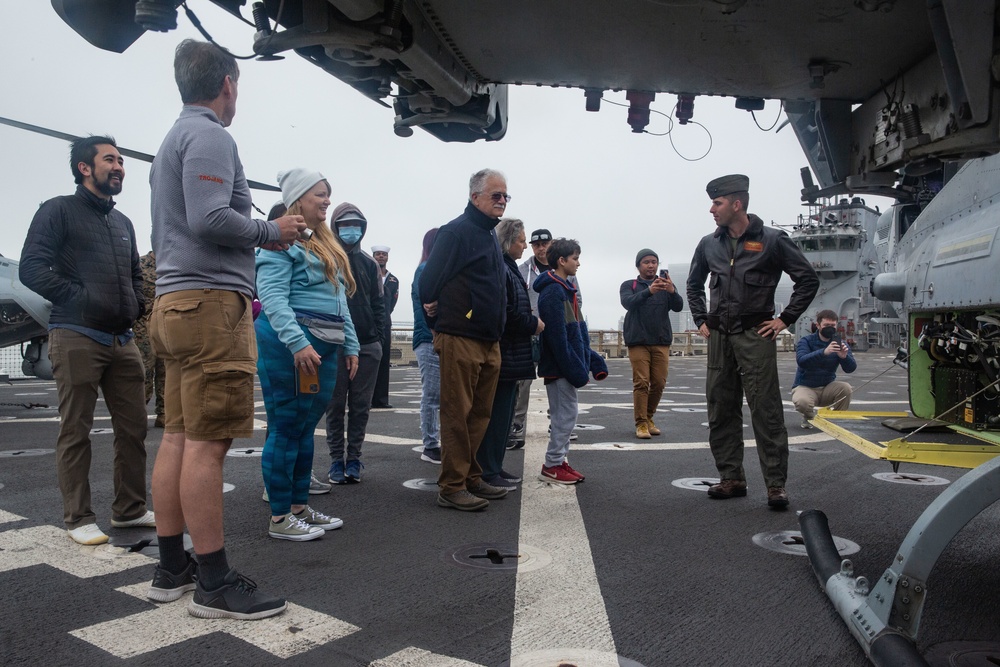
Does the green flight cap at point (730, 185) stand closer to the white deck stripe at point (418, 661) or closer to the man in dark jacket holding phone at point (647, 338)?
the man in dark jacket holding phone at point (647, 338)

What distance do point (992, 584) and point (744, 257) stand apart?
2345 millimetres

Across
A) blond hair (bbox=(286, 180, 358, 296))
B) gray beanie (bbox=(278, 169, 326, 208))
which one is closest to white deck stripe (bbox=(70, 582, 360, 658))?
blond hair (bbox=(286, 180, 358, 296))

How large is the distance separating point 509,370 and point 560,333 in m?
0.49

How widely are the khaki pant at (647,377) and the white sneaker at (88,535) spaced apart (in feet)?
17.5

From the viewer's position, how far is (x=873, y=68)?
14.7 feet

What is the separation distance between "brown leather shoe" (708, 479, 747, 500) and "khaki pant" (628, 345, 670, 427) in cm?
286

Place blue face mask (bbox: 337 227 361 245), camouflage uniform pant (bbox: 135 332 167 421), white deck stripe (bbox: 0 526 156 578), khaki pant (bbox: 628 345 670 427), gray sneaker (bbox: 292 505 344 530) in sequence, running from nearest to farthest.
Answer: white deck stripe (bbox: 0 526 156 578)
gray sneaker (bbox: 292 505 344 530)
blue face mask (bbox: 337 227 361 245)
camouflage uniform pant (bbox: 135 332 167 421)
khaki pant (bbox: 628 345 670 427)

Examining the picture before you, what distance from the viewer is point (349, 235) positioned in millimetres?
5258

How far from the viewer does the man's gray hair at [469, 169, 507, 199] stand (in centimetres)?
453

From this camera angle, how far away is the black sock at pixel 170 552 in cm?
277

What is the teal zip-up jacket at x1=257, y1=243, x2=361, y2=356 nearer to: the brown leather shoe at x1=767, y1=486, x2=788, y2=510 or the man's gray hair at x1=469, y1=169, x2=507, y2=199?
the man's gray hair at x1=469, y1=169, x2=507, y2=199

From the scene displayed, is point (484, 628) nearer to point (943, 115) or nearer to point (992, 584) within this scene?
point (992, 584)

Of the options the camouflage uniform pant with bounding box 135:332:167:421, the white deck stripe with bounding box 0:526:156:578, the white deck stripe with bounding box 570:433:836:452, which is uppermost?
the camouflage uniform pant with bounding box 135:332:167:421

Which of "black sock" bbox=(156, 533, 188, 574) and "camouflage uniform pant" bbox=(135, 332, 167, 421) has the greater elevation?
"camouflage uniform pant" bbox=(135, 332, 167, 421)
